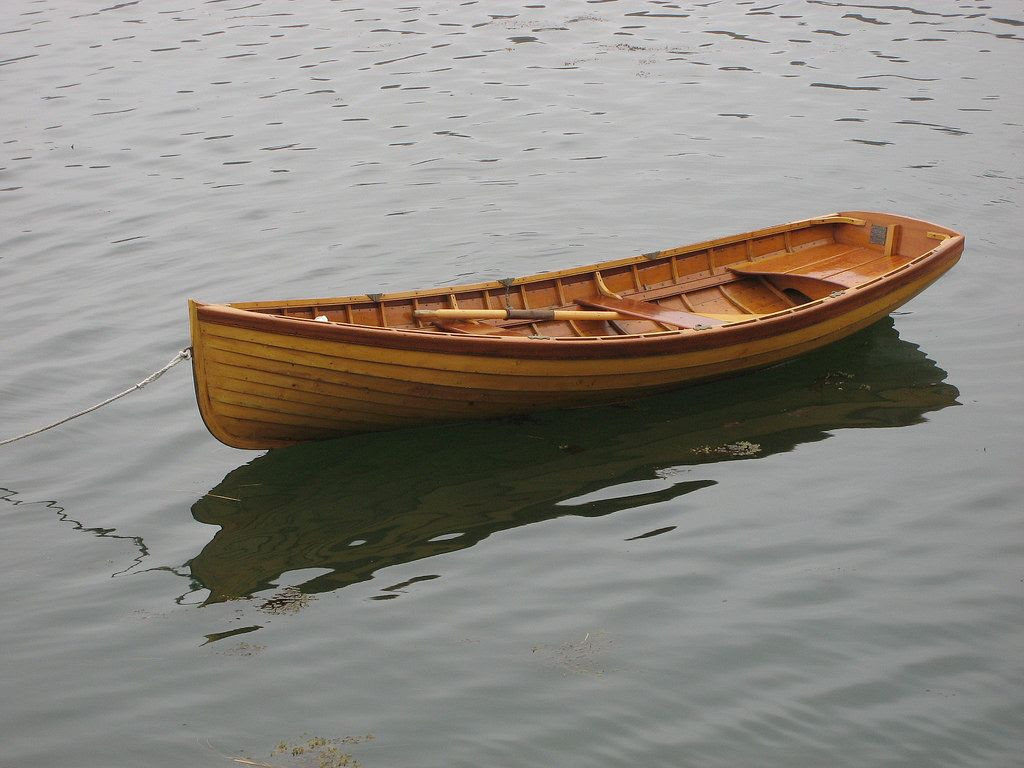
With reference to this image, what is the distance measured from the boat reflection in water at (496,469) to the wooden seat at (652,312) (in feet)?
2.28

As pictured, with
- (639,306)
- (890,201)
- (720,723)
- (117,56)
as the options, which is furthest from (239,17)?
(720,723)

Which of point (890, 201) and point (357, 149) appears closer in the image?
point (890, 201)

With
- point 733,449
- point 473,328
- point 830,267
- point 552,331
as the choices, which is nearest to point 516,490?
point 473,328

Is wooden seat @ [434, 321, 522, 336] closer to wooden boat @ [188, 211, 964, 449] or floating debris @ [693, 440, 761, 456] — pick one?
wooden boat @ [188, 211, 964, 449]

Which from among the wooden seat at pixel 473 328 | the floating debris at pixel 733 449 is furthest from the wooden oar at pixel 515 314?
the floating debris at pixel 733 449

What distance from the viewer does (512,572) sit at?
8203 millimetres

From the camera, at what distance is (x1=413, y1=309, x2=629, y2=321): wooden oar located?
9.95 meters

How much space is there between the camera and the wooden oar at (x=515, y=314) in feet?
32.6

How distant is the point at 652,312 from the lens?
1084 cm

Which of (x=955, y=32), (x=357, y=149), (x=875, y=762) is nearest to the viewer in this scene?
(x=875, y=762)

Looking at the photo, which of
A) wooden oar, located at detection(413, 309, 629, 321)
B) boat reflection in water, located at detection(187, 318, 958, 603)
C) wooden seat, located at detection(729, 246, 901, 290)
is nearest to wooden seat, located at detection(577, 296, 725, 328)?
wooden oar, located at detection(413, 309, 629, 321)

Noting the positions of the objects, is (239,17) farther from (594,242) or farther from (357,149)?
(594,242)

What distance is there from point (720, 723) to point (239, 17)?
23.1 meters

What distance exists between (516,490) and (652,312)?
2.60 metres
